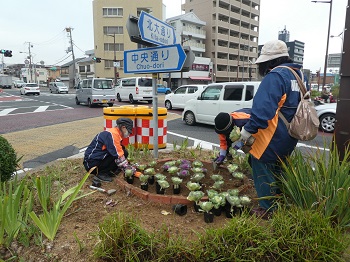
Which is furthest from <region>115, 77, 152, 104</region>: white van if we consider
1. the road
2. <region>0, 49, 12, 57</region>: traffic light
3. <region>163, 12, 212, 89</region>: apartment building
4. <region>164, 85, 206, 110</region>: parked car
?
<region>163, 12, 212, 89</region>: apartment building

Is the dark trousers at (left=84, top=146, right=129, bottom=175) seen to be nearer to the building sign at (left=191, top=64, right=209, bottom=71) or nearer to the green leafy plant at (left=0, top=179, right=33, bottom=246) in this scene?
the green leafy plant at (left=0, top=179, right=33, bottom=246)

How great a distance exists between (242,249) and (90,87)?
16.0m

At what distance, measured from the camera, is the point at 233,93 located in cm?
827

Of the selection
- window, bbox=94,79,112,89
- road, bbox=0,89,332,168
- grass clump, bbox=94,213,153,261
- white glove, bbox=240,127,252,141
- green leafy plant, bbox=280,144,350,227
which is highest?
window, bbox=94,79,112,89

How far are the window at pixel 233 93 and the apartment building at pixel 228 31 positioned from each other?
41393mm

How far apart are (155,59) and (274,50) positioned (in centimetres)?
183

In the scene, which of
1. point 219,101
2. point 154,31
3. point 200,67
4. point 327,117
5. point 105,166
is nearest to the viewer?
point 105,166

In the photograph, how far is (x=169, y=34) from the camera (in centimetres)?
416

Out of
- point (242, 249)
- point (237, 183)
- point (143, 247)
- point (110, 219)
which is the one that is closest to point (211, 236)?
point (242, 249)

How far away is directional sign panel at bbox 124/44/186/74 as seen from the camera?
3424 mm

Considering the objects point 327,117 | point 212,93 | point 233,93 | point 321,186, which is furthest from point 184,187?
point 327,117

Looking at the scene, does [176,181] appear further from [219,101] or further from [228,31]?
[228,31]

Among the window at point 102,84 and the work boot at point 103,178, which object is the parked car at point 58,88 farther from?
the work boot at point 103,178

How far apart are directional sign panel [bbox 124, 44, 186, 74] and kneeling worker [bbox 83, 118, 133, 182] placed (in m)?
0.92
